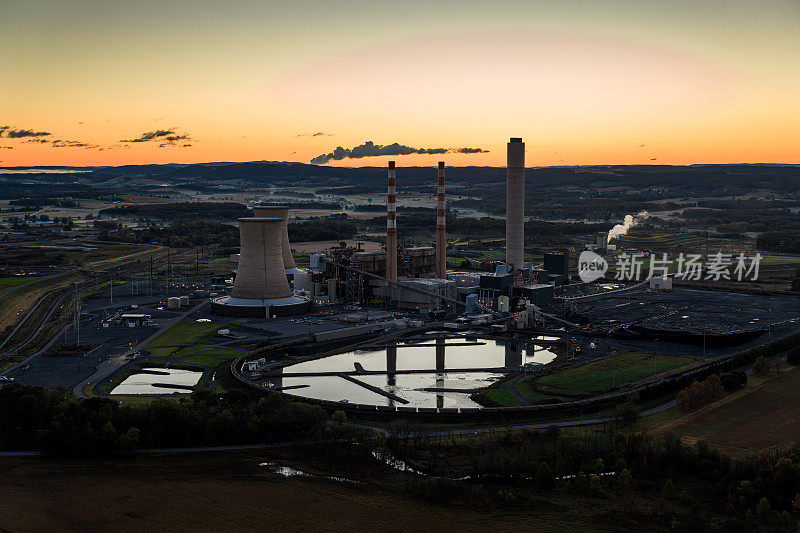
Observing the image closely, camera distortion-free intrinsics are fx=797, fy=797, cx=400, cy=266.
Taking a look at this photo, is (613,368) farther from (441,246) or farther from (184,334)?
(441,246)

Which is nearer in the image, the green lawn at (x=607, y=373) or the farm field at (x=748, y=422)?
the farm field at (x=748, y=422)

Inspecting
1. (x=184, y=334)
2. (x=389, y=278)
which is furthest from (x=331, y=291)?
(x=184, y=334)

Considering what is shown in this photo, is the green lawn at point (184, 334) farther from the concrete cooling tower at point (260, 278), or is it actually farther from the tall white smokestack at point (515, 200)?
the tall white smokestack at point (515, 200)

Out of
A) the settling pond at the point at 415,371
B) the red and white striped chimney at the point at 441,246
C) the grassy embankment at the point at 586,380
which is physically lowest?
the settling pond at the point at 415,371

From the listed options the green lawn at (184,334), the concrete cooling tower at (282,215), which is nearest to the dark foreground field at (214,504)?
the green lawn at (184,334)

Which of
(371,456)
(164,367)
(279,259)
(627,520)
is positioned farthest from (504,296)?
(627,520)

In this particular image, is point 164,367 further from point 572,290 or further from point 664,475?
point 572,290

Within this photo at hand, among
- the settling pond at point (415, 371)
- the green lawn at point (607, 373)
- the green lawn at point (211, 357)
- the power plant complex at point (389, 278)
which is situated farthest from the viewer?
the power plant complex at point (389, 278)
